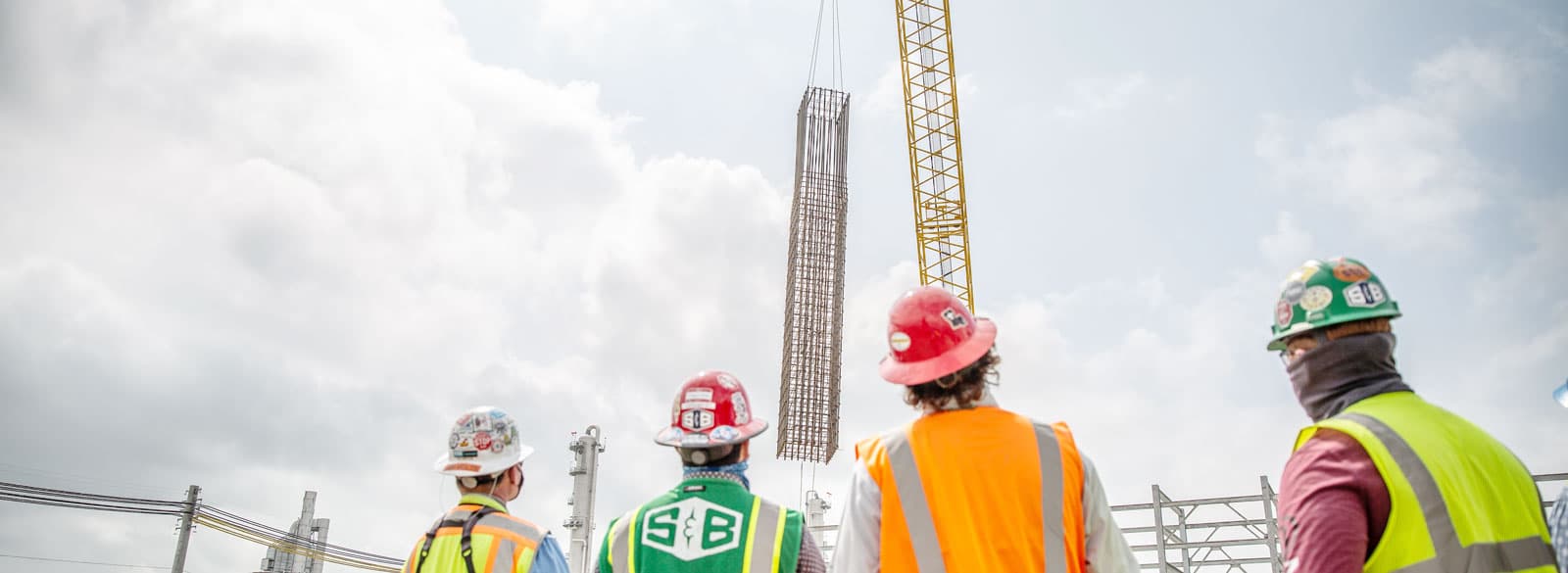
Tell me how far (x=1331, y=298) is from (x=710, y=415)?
78.8 inches

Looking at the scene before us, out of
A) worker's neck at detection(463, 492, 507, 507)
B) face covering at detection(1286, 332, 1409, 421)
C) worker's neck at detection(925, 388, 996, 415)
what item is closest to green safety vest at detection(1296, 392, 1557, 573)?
face covering at detection(1286, 332, 1409, 421)

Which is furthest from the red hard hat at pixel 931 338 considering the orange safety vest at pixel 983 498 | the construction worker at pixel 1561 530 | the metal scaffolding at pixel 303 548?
the metal scaffolding at pixel 303 548

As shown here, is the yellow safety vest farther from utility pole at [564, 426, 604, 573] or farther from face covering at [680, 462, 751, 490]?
utility pole at [564, 426, 604, 573]

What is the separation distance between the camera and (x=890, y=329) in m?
3.06

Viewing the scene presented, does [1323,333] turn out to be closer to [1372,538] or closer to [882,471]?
[1372,538]

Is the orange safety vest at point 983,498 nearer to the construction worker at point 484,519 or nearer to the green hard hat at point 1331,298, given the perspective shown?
the green hard hat at point 1331,298

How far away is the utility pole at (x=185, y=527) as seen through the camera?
14.8 metres

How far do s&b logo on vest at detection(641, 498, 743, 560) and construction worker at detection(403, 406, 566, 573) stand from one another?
1.62 ft

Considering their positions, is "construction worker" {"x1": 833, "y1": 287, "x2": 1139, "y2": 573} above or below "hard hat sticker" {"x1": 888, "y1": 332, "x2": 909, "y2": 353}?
below

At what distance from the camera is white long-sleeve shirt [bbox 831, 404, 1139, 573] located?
2740 mm

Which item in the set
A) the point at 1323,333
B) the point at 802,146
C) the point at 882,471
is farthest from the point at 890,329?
the point at 802,146

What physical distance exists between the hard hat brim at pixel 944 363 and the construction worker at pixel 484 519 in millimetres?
1535

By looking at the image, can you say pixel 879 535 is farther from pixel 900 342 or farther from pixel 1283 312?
pixel 1283 312

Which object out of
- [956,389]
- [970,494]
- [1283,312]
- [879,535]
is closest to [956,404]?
[956,389]
